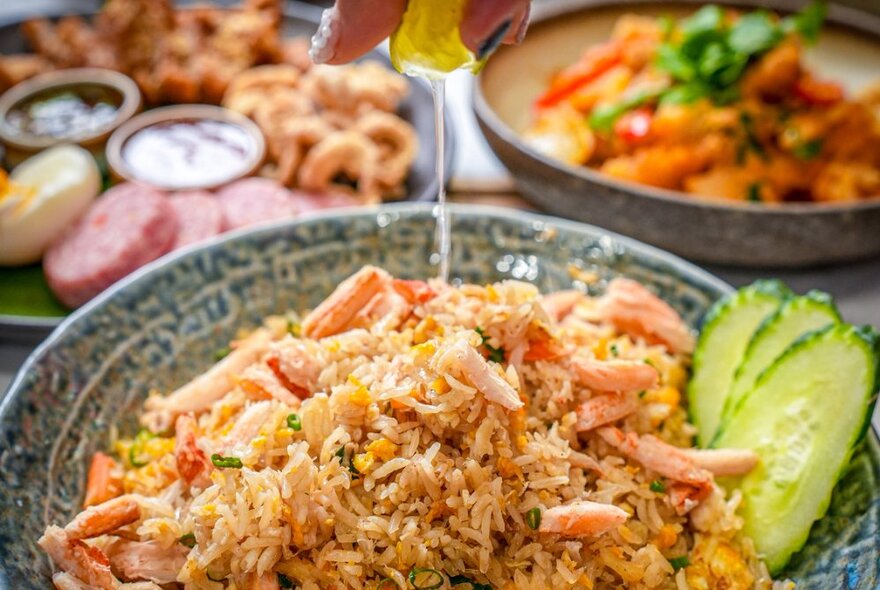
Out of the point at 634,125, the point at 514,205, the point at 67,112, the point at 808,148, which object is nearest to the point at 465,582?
the point at 514,205

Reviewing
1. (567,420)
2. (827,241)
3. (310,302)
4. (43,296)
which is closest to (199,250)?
(310,302)

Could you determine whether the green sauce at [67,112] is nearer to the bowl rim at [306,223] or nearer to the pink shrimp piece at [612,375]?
the bowl rim at [306,223]

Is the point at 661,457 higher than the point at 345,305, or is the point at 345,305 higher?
the point at 345,305

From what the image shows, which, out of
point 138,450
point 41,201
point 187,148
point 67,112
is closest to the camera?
point 138,450

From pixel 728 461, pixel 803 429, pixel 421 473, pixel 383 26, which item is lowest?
pixel 728 461

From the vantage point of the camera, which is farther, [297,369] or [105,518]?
[297,369]

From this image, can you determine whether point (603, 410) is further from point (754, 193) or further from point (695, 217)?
point (754, 193)
